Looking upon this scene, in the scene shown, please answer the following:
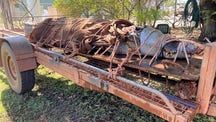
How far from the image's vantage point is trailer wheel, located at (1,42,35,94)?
376cm

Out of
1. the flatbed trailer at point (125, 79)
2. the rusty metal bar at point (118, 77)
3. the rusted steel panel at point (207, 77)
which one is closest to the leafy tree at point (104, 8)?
the flatbed trailer at point (125, 79)

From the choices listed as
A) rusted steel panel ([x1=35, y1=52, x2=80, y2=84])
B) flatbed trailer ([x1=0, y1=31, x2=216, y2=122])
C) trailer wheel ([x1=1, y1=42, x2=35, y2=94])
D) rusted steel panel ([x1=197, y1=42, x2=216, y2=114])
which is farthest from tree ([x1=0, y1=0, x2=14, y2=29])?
rusted steel panel ([x1=197, y1=42, x2=216, y2=114])

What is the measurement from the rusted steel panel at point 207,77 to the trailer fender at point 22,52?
2.92m

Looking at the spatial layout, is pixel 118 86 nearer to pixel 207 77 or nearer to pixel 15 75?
pixel 207 77

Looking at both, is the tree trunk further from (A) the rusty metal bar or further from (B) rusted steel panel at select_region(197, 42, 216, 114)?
(B) rusted steel panel at select_region(197, 42, 216, 114)

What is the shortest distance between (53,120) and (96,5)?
25.4ft

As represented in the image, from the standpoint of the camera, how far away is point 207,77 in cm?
175

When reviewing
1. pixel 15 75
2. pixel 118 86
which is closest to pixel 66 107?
pixel 15 75

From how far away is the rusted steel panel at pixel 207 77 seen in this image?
170 cm

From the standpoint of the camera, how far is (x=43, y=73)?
514cm

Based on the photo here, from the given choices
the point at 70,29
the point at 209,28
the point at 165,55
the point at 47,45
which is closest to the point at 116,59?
the point at 165,55

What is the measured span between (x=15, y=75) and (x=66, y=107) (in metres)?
1.35

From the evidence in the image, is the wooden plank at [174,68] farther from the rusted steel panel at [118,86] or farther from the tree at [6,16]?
the tree at [6,16]

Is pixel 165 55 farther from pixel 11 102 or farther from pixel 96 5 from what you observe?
pixel 96 5
